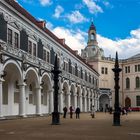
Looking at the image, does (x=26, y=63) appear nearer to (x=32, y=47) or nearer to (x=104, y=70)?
(x=32, y=47)

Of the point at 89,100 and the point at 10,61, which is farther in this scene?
the point at 89,100

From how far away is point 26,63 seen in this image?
119ft

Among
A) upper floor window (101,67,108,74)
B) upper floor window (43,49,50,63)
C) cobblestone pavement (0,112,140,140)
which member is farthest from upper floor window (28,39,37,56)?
upper floor window (101,67,108,74)

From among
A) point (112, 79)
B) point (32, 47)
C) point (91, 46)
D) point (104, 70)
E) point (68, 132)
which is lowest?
point (68, 132)

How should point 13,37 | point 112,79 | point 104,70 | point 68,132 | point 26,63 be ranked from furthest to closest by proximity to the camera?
point 112,79 < point 104,70 < point 26,63 < point 13,37 < point 68,132

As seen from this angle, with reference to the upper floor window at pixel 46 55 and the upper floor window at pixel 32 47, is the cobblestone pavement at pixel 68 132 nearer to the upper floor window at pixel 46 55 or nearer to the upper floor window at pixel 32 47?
the upper floor window at pixel 32 47

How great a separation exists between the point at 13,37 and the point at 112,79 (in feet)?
191

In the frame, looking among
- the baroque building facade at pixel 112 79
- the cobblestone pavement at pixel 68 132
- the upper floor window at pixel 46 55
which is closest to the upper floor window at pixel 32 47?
the upper floor window at pixel 46 55

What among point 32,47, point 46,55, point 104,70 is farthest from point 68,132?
point 104,70

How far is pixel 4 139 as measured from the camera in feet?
47.3

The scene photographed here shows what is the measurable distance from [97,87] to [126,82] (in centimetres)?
849

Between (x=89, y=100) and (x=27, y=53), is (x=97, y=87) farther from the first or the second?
(x=27, y=53)

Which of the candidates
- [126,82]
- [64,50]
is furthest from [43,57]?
[126,82]

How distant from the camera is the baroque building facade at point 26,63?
32125mm
